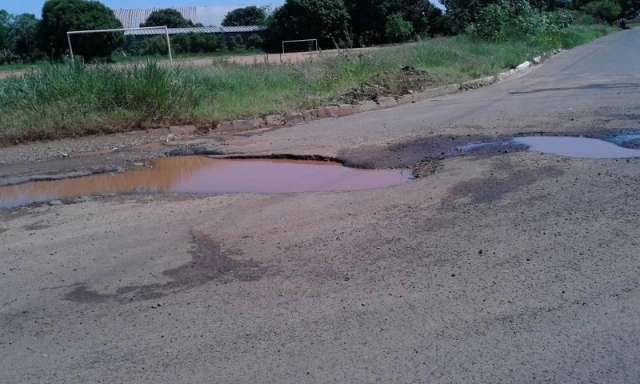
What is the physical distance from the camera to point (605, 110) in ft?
41.9

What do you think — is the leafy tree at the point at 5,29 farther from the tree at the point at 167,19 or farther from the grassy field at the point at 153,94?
the grassy field at the point at 153,94

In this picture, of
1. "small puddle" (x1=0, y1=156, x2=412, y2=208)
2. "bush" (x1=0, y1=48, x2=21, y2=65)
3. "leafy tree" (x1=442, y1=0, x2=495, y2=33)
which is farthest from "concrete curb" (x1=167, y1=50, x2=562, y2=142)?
"bush" (x1=0, y1=48, x2=21, y2=65)

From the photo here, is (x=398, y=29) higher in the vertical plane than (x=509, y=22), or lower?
higher

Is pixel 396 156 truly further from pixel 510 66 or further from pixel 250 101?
pixel 510 66

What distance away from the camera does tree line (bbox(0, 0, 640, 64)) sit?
128 ft

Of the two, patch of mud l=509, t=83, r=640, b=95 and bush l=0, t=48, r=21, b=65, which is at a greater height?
bush l=0, t=48, r=21, b=65

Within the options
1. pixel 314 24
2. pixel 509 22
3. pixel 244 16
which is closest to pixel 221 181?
pixel 509 22

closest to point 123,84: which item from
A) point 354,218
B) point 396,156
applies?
point 396,156

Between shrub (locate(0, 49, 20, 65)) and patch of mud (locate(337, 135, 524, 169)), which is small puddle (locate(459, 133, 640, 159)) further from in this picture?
shrub (locate(0, 49, 20, 65))

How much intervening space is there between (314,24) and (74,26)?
21.0 metres

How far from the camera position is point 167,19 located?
250 ft

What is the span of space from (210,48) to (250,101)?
1729 inches

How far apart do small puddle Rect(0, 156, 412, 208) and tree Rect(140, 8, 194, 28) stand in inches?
2710

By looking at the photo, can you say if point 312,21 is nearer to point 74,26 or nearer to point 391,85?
point 74,26
